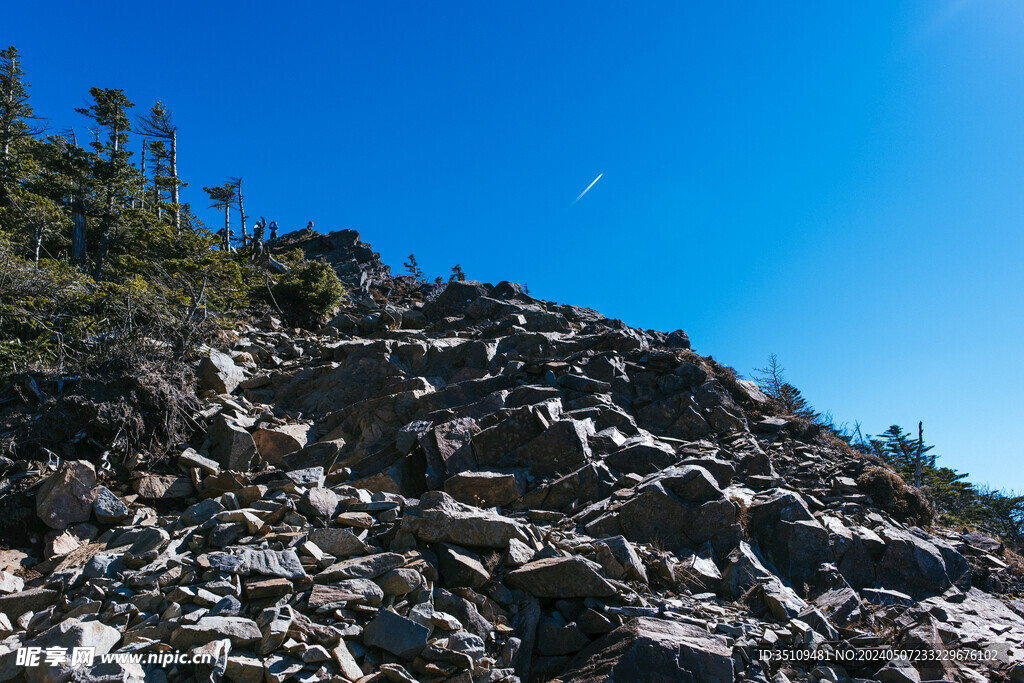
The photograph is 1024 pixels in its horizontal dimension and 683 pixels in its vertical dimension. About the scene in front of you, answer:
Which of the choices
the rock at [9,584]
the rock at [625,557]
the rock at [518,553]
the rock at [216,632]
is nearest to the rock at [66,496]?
the rock at [9,584]

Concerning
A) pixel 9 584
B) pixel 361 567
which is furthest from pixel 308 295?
pixel 361 567

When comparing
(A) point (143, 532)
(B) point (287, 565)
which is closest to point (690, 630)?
(B) point (287, 565)

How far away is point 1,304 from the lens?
32.7ft

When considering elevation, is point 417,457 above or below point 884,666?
above

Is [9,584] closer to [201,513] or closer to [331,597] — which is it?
[201,513]

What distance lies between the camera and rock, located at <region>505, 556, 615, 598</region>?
619cm

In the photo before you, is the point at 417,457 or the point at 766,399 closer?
the point at 417,457

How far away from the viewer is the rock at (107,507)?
24.3ft

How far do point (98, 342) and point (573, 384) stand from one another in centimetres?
975

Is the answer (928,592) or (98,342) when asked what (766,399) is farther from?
(98,342)

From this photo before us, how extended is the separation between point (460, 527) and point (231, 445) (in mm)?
5289

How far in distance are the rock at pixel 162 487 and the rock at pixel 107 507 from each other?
1.84 feet

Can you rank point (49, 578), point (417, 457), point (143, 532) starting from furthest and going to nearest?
1. point (417, 457)
2. point (143, 532)
3. point (49, 578)

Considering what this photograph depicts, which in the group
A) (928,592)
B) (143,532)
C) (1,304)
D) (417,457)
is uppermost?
(1,304)
